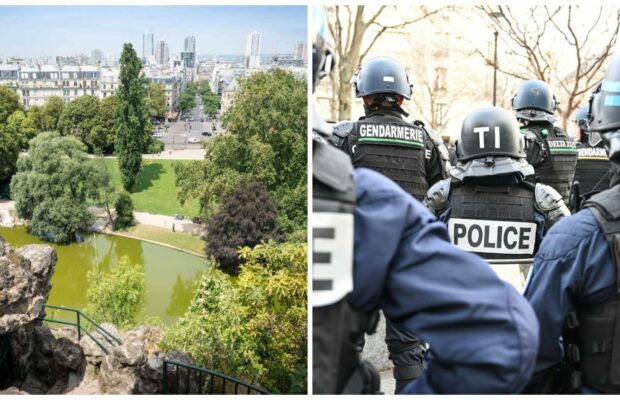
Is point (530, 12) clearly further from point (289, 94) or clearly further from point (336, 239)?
point (336, 239)

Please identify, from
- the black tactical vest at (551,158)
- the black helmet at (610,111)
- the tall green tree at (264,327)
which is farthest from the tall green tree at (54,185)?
the black helmet at (610,111)

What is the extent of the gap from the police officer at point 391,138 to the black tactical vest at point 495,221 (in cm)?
99

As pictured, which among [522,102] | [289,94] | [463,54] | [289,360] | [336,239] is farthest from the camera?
[463,54]

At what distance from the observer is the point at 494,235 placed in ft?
10.6

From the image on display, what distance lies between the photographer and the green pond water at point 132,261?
12.3 metres

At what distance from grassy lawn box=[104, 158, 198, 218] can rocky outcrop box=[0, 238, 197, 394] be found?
201 centimetres

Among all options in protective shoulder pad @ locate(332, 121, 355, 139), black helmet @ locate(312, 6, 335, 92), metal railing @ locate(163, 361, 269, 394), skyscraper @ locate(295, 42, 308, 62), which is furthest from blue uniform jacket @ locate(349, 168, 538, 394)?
skyscraper @ locate(295, 42, 308, 62)

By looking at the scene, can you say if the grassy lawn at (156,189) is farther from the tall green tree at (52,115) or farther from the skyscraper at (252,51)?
the skyscraper at (252,51)

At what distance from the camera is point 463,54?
15.6 meters

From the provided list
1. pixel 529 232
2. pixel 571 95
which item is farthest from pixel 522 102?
pixel 571 95

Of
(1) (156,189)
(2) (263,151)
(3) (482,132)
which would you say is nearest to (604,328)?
(3) (482,132)

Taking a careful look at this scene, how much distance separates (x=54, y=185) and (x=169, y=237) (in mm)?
2105

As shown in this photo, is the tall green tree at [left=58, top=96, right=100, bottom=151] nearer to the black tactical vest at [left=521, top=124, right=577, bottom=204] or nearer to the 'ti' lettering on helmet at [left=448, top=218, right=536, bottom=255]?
the black tactical vest at [left=521, top=124, right=577, bottom=204]

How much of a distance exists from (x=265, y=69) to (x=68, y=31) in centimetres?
356
